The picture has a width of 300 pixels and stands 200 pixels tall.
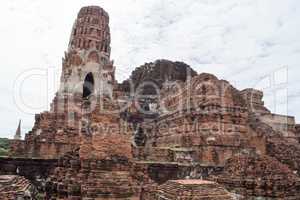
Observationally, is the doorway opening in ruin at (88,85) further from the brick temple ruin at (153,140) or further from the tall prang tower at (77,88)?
the brick temple ruin at (153,140)

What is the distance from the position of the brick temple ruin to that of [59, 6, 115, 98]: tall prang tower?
0.35ft

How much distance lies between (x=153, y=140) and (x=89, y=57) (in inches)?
449

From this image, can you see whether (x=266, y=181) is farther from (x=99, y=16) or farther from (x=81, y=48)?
(x=99, y=16)

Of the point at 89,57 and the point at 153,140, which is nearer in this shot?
the point at 153,140

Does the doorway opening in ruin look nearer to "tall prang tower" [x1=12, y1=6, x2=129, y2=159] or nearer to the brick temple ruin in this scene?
"tall prang tower" [x1=12, y1=6, x2=129, y2=159]

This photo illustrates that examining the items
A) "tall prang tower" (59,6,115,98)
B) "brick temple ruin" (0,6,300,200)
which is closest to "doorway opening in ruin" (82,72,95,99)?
"tall prang tower" (59,6,115,98)

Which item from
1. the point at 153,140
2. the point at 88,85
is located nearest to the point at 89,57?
the point at 88,85

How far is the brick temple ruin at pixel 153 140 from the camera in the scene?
302 inches

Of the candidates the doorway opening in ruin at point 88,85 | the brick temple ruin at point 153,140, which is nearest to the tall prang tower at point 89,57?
the doorway opening in ruin at point 88,85

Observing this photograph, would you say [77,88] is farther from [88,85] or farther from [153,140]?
[153,140]

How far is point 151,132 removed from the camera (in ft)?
81.7

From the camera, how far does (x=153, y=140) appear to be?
77.4 feet

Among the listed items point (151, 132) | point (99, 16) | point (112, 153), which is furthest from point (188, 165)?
point (99, 16)

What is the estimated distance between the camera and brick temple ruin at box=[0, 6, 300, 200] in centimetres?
767
